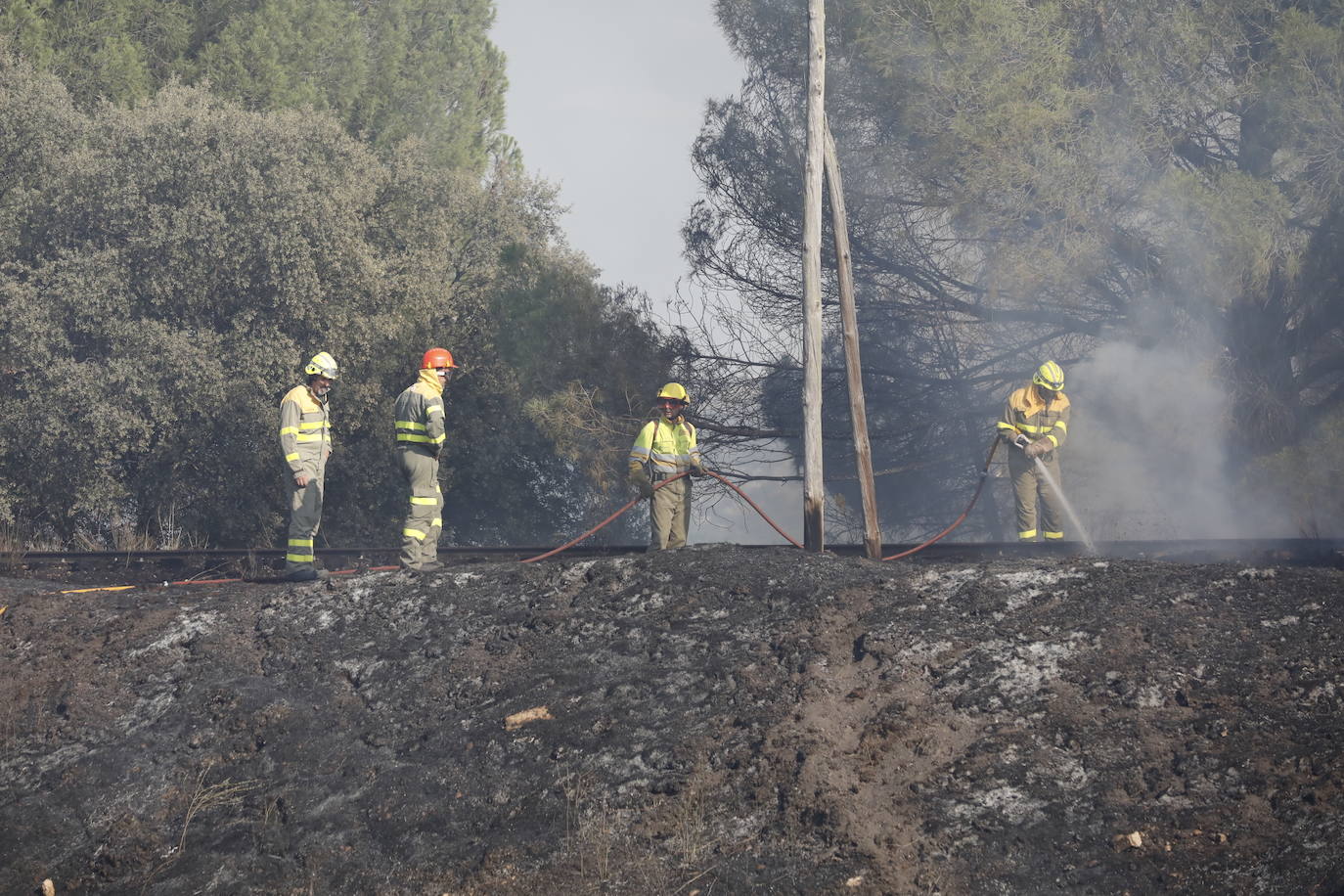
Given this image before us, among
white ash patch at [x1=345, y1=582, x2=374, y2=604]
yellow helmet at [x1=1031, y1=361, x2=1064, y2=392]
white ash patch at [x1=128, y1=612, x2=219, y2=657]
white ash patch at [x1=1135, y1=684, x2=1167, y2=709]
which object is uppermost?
yellow helmet at [x1=1031, y1=361, x2=1064, y2=392]

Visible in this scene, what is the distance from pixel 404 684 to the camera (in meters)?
7.66

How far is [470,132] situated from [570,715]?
22.7 meters

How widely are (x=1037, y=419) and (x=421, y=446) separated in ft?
18.9

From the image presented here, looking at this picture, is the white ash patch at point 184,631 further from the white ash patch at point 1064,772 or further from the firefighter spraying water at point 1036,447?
the firefighter spraying water at point 1036,447

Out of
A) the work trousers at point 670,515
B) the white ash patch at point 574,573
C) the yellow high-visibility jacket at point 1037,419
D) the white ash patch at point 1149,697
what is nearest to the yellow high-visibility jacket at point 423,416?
the white ash patch at point 574,573

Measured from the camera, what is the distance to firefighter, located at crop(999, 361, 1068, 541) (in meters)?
11.3

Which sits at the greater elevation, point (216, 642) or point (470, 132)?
point (470, 132)

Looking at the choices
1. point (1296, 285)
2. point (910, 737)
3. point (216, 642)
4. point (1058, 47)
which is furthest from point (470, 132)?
point (910, 737)

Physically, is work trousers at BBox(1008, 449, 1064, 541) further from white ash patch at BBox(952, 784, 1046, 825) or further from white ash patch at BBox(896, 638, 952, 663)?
white ash patch at BBox(952, 784, 1046, 825)

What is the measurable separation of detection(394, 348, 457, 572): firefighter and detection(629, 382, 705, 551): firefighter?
1.69 meters

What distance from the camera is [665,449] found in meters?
10.4

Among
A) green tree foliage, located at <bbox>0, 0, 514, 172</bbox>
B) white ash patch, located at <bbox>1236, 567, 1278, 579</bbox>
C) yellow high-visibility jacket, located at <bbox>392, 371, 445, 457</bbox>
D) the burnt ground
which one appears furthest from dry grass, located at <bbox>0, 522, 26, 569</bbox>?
white ash patch, located at <bbox>1236, 567, 1278, 579</bbox>

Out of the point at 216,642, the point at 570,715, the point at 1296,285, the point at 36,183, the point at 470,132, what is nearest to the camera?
the point at 570,715

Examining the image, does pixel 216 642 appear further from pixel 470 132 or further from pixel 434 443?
pixel 470 132
